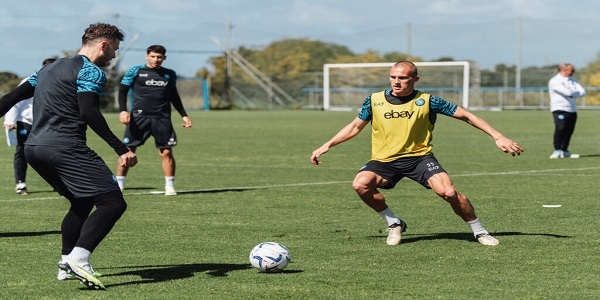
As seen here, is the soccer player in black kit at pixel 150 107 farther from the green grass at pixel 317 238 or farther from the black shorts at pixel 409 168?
the black shorts at pixel 409 168

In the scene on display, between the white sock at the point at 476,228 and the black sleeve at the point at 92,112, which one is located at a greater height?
the black sleeve at the point at 92,112

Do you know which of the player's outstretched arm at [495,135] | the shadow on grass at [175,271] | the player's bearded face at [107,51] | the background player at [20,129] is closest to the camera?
the player's bearded face at [107,51]

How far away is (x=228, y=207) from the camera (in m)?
12.8

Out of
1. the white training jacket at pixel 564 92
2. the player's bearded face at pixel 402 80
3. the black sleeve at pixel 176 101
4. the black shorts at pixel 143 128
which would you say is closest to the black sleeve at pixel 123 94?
the black shorts at pixel 143 128

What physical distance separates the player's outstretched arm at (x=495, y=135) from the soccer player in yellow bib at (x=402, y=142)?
0.06m

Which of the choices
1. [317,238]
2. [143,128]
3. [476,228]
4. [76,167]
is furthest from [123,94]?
[76,167]

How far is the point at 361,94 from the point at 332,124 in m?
22.1

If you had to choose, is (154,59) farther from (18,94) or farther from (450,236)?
(18,94)

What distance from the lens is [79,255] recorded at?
290 inches

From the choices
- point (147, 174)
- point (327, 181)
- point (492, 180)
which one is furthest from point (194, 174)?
point (492, 180)

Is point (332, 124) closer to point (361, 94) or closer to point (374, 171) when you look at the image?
point (361, 94)

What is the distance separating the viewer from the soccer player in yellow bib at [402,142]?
953 cm

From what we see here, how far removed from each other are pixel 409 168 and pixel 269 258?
222 centimetres

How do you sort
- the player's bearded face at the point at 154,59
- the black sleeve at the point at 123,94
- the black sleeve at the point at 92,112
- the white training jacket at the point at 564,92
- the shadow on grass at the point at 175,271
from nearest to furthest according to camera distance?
the black sleeve at the point at 92,112 < the shadow on grass at the point at 175,271 < the player's bearded face at the point at 154,59 < the black sleeve at the point at 123,94 < the white training jacket at the point at 564,92
